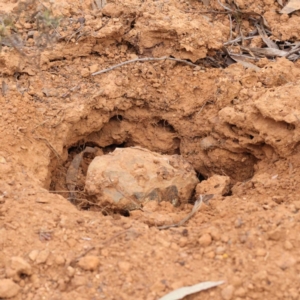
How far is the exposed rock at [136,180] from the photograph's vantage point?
323cm

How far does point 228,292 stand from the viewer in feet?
7.11

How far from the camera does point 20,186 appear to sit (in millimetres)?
2895

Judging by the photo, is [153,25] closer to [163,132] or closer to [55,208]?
[163,132]

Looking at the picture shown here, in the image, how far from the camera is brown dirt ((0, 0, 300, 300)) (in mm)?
2283

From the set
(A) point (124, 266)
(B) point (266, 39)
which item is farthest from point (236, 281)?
(B) point (266, 39)

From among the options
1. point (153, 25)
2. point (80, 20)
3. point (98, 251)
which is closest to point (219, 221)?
point (98, 251)

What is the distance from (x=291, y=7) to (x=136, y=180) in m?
2.19

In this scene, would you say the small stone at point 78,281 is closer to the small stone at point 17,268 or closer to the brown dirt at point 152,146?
the brown dirt at point 152,146

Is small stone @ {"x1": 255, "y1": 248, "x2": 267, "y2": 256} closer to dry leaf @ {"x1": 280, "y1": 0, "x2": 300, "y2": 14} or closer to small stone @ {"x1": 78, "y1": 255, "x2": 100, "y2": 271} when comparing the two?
small stone @ {"x1": 78, "y1": 255, "x2": 100, "y2": 271}

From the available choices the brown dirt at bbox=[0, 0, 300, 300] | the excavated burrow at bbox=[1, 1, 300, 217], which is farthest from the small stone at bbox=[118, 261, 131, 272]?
the excavated burrow at bbox=[1, 1, 300, 217]

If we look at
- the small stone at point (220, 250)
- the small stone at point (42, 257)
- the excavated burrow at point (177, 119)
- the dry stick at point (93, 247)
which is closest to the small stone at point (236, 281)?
the small stone at point (220, 250)

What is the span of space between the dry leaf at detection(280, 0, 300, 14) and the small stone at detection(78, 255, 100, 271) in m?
2.94

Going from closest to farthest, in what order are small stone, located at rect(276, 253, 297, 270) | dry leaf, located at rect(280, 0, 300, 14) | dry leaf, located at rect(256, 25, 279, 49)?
1. small stone, located at rect(276, 253, 297, 270)
2. dry leaf, located at rect(256, 25, 279, 49)
3. dry leaf, located at rect(280, 0, 300, 14)

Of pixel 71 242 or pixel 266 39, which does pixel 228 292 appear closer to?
pixel 71 242
